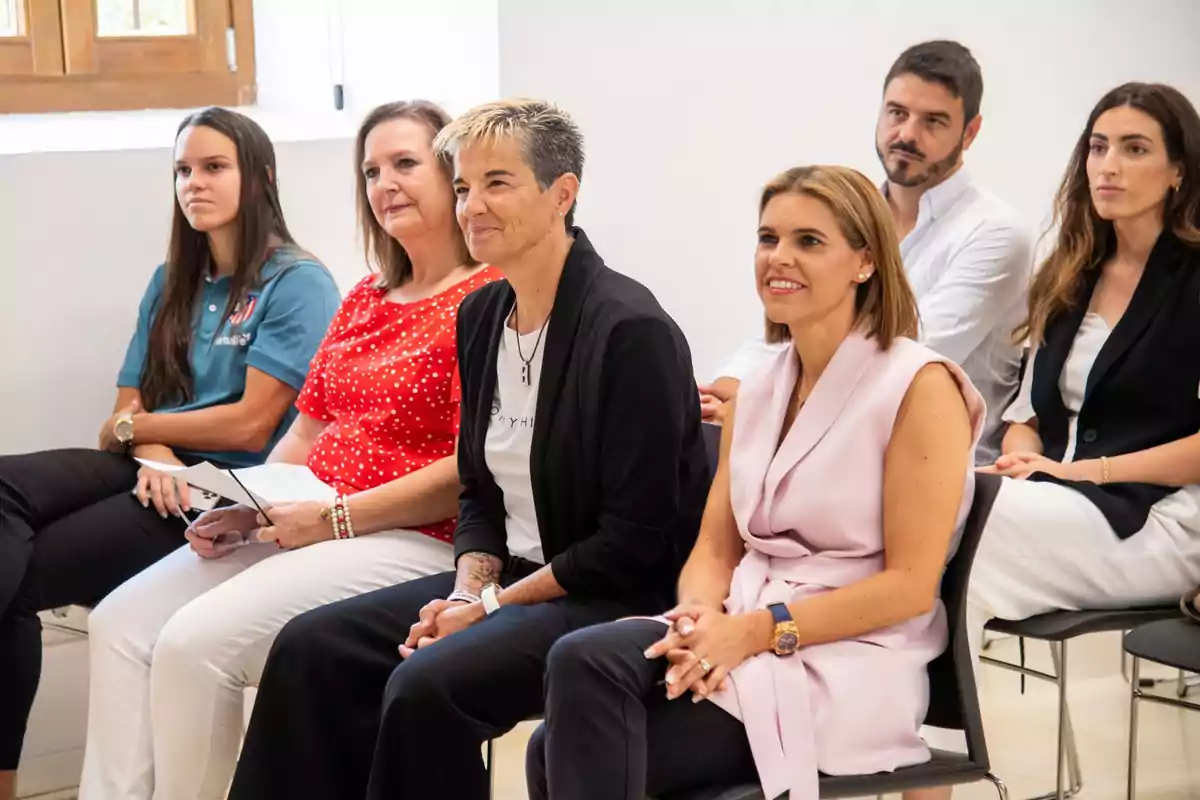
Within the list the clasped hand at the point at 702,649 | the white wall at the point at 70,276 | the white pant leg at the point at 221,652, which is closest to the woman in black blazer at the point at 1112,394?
the clasped hand at the point at 702,649

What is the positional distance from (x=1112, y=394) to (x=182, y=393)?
1.88 meters

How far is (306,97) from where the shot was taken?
416 centimetres

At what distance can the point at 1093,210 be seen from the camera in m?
2.83

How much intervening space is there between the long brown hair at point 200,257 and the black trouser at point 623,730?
1.58 m

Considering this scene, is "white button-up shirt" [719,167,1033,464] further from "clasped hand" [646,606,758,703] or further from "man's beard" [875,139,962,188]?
"clasped hand" [646,606,758,703]

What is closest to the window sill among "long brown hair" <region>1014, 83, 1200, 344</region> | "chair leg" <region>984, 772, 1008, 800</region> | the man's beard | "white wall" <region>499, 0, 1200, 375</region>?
"white wall" <region>499, 0, 1200, 375</region>

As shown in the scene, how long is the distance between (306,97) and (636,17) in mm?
992

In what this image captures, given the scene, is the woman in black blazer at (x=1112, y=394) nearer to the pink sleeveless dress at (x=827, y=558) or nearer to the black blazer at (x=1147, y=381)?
the black blazer at (x=1147, y=381)

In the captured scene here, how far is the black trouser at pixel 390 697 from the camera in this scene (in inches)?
81.7

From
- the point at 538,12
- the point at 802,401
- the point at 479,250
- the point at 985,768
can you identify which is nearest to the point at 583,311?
the point at 479,250

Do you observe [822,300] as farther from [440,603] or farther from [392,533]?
[392,533]

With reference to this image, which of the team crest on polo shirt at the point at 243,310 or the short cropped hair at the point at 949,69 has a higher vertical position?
the short cropped hair at the point at 949,69

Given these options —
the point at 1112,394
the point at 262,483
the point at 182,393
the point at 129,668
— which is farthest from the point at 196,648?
the point at 1112,394

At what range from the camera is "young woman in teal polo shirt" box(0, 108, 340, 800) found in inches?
112
